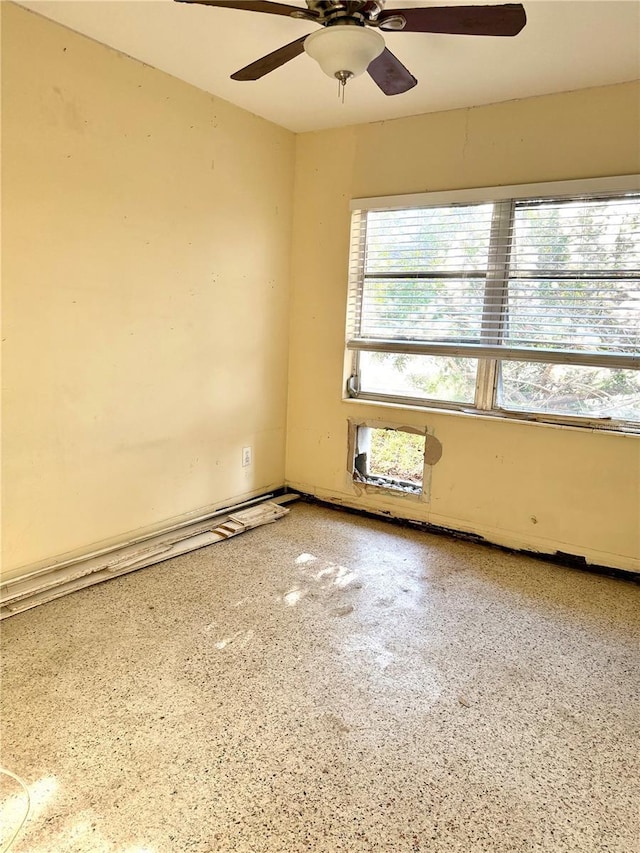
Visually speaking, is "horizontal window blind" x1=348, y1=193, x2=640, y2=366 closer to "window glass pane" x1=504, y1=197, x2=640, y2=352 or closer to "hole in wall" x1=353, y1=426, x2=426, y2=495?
"window glass pane" x1=504, y1=197, x2=640, y2=352

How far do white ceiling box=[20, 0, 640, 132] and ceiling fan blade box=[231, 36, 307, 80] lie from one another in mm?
255

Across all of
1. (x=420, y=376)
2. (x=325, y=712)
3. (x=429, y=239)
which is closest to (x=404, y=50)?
(x=429, y=239)

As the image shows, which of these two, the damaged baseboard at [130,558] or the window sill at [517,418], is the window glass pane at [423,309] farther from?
the damaged baseboard at [130,558]

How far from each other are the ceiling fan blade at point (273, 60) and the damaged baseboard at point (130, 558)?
89.9 inches

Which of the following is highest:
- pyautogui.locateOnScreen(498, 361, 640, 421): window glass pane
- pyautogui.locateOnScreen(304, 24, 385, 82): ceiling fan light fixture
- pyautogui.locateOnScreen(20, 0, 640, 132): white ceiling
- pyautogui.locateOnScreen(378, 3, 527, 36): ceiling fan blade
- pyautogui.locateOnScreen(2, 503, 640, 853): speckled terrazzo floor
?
pyautogui.locateOnScreen(20, 0, 640, 132): white ceiling

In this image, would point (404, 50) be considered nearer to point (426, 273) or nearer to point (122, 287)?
point (426, 273)

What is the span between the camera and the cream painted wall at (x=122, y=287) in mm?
2236

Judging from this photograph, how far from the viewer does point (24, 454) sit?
233cm

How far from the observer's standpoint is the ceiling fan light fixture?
160 cm

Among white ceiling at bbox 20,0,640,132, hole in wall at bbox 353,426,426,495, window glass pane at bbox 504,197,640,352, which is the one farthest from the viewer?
hole in wall at bbox 353,426,426,495

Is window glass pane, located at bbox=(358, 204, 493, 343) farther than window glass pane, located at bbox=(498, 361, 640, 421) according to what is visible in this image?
Yes

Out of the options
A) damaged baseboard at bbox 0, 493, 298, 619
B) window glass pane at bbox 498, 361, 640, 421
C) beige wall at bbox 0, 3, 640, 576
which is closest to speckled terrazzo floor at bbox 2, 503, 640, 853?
damaged baseboard at bbox 0, 493, 298, 619

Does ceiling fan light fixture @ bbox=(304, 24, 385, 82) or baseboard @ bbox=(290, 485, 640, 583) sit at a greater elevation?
ceiling fan light fixture @ bbox=(304, 24, 385, 82)

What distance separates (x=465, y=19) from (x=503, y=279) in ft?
5.04
